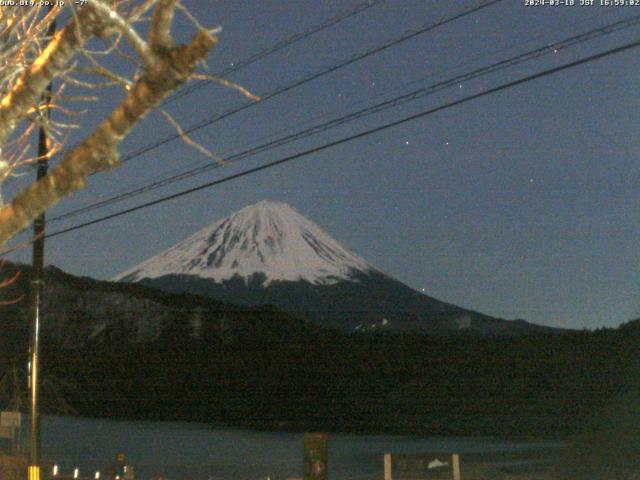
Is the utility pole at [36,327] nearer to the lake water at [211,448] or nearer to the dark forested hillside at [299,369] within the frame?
the lake water at [211,448]

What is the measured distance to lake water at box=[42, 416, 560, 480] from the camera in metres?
36.4

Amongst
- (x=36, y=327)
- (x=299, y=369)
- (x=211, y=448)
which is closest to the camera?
(x=36, y=327)

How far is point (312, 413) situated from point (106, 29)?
74.7 metres

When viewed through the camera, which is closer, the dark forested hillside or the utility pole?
the utility pole

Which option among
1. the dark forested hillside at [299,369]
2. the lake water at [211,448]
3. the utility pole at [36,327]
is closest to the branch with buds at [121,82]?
the utility pole at [36,327]

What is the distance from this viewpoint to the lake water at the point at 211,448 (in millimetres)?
36406

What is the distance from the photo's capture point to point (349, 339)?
9562cm

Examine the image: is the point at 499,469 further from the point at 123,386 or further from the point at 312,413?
the point at 123,386

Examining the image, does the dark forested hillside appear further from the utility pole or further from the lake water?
the utility pole

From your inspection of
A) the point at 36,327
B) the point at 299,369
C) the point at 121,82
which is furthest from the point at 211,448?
the point at 121,82

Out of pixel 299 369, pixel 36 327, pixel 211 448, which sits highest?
pixel 299 369

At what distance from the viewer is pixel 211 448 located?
52406mm

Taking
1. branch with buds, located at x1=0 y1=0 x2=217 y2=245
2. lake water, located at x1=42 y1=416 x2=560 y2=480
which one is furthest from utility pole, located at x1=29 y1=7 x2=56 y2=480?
lake water, located at x1=42 y1=416 x2=560 y2=480

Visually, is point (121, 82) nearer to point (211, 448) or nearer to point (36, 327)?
point (36, 327)
